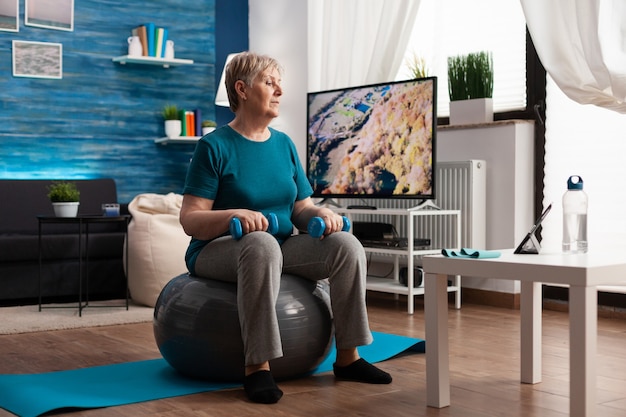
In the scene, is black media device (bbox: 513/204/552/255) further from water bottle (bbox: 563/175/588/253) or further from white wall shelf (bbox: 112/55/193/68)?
white wall shelf (bbox: 112/55/193/68)

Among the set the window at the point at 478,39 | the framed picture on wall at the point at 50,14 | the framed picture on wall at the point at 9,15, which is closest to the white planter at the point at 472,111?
the window at the point at 478,39

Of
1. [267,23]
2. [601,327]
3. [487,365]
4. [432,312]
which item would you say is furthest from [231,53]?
[432,312]

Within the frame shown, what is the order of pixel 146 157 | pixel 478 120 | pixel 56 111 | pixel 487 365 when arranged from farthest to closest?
1. pixel 146 157
2. pixel 56 111
3. pixel 478 120
4. pixel 487 365

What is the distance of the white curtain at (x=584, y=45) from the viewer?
3.82 metres

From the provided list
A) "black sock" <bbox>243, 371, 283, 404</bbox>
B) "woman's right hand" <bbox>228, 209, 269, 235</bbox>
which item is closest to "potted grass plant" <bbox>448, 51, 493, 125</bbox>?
"woman's right hand" <bbox>228, 209, 269, 235</bbox>

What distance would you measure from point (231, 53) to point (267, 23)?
0.37 m

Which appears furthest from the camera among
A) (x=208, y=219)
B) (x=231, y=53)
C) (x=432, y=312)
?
(x=231, y=53)

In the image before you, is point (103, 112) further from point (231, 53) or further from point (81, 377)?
point (81, 377)

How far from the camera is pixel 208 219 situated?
8.66 feet

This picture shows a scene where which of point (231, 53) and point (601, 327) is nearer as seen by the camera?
point (601, 327)

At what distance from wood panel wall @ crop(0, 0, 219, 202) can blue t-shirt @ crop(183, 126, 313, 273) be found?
3.24m

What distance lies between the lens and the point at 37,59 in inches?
224

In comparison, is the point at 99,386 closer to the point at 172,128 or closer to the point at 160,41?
the point at 172,128

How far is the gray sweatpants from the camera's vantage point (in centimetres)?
248
